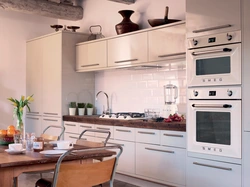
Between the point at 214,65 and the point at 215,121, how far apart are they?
1.71 ft

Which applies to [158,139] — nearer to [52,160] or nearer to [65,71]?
[52,160]

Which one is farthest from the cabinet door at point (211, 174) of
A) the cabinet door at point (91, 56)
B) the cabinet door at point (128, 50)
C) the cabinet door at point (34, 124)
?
the cabinet door at point (34, 124)

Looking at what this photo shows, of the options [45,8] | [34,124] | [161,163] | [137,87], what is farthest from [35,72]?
[161,163]

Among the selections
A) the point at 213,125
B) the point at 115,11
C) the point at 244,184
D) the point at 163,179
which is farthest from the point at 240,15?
the point at 115,11

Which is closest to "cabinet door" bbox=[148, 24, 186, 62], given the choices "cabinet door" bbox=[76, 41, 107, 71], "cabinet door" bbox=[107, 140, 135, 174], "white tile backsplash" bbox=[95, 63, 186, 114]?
"white tile backsplash" bbox=[95, 63, 186, 114]

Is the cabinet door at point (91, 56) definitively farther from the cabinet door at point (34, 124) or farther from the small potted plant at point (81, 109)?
the cabinet door at point (34, 124)

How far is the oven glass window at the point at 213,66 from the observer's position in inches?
122

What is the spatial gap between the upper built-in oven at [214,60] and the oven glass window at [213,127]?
0.97 ft

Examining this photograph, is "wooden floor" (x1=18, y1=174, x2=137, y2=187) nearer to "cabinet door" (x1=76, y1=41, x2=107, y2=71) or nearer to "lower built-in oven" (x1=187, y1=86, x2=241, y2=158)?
"lower built-in oven" (x1=187, y1=86, x2=241, y2=158)

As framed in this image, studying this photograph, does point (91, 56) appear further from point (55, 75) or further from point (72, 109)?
point (72, 109)

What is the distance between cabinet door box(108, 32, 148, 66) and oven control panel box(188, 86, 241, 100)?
1.16m

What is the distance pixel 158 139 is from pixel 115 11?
249 centimetres

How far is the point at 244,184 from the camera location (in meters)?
2.96

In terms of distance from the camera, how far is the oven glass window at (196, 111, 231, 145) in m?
3.09
